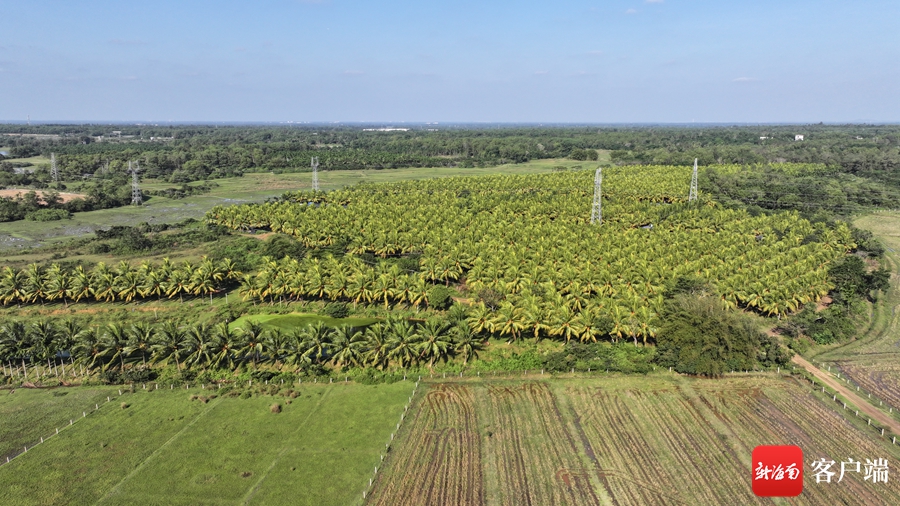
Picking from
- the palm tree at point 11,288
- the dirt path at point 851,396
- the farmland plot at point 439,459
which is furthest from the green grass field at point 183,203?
the dirt path at point 851,396

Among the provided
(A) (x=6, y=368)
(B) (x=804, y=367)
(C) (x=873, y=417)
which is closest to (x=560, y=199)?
(B) (x=804, y=367)

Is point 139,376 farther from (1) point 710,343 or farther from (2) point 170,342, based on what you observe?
(1) point 710,343

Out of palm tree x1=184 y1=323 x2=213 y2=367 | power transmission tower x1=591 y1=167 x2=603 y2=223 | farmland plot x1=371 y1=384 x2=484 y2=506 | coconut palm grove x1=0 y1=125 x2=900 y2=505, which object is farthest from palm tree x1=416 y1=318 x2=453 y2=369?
power transmission tower x1=591 y1=167 x2=603 y2=223

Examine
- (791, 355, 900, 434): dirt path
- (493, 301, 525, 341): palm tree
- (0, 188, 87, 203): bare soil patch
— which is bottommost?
(791, 355, 900, 434): dirt path

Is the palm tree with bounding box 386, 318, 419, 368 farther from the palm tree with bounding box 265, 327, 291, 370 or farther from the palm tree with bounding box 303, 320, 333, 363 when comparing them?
the palm tree with bounding box 265, 327, 291, 370

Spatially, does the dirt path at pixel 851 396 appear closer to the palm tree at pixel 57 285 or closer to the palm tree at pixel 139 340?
the palm tree at pixel 139 340

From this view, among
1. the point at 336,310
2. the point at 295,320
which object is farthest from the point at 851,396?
the point at 295,320

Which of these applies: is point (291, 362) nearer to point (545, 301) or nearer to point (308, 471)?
point (308, 471)
